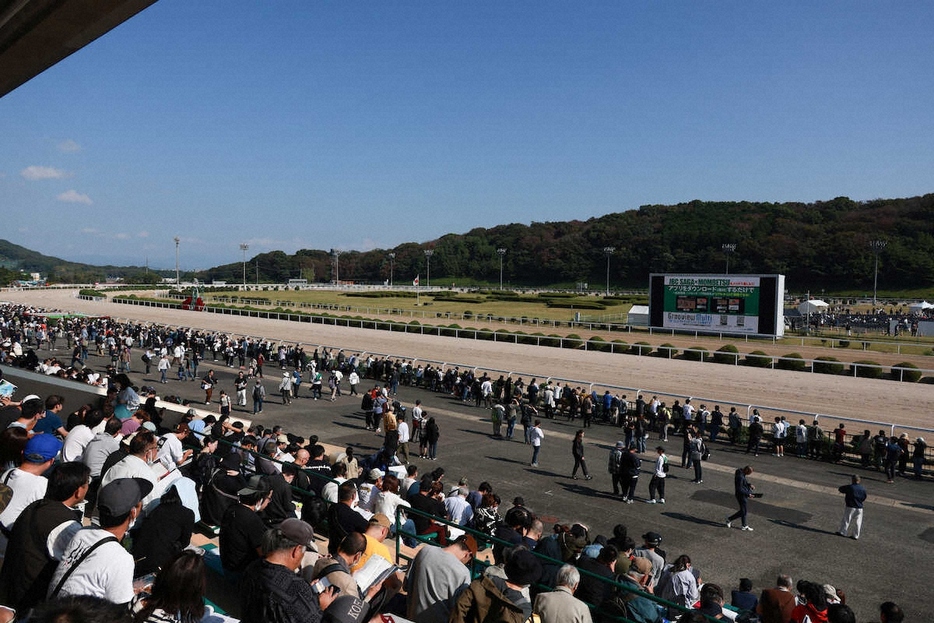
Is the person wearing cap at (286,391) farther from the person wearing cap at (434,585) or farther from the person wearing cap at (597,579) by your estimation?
the person wearing cap at (434,585)

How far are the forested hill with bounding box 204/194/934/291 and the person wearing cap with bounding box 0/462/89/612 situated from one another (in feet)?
276

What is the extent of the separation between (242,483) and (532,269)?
339ft

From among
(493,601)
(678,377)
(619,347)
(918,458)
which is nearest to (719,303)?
(619,347)

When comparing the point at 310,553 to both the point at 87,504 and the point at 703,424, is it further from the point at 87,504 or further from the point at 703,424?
the point at 703,424

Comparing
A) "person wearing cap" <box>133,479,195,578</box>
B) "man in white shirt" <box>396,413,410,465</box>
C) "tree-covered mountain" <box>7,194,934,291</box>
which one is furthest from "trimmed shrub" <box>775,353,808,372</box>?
"tree-covered mountain" <box>7,194,934,291</box>

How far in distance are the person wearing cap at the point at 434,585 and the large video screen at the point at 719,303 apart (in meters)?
28.0

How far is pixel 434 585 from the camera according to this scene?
3.68 meters

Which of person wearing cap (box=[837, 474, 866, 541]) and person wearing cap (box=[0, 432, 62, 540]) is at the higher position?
person wearing cap (box=[0, 432, 62, 540])

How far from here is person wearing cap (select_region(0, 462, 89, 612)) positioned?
2986 mm

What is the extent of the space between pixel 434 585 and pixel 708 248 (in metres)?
92.5

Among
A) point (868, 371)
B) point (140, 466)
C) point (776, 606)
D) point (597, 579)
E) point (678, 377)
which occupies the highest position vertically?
point (140, 466)

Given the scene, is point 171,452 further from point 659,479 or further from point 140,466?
point 659,479

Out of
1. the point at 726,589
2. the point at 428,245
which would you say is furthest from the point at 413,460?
the point at 428,245

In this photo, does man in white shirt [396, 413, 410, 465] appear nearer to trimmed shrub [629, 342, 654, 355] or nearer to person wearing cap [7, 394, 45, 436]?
person wearing cap [7, 394, 45, 436]
